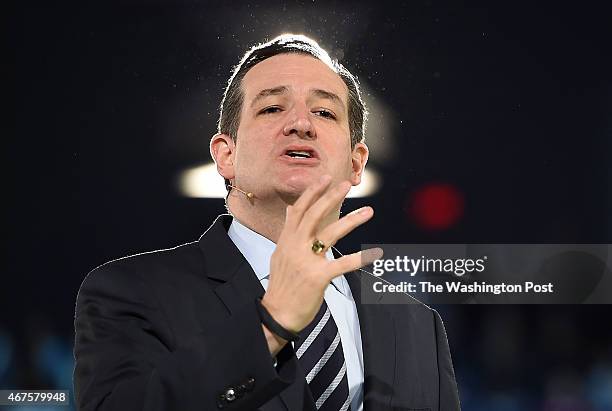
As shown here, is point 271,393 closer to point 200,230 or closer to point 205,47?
point 200,230

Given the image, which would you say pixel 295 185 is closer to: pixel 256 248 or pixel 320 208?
pixel 256 248

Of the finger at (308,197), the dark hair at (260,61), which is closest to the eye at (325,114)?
the dark hair at (260,61)

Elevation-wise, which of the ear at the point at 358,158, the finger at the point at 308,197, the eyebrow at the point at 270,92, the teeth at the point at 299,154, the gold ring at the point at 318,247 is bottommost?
the gold ring at the point at 318,247

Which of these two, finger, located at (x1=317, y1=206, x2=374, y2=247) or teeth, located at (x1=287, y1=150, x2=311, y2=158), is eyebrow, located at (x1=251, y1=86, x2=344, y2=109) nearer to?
teeth, located at (x1=287, y1=150, x2=311, y2=158)

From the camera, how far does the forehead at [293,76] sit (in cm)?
156

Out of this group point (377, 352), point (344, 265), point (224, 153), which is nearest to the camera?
point (344, 265)

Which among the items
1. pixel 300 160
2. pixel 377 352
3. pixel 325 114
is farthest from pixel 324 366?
pixel 325 114

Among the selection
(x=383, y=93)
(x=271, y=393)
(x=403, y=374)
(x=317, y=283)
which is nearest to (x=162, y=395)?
(x=271, y=393)

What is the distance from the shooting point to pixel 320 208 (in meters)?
0.99

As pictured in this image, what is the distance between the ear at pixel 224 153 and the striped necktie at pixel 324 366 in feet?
1.53

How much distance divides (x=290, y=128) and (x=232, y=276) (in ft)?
1.07

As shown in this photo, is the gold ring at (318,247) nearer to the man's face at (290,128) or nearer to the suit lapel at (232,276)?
the suit lapel at (232,276)

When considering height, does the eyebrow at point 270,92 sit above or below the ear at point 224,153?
above

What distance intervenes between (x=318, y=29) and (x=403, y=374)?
4.99 ft
